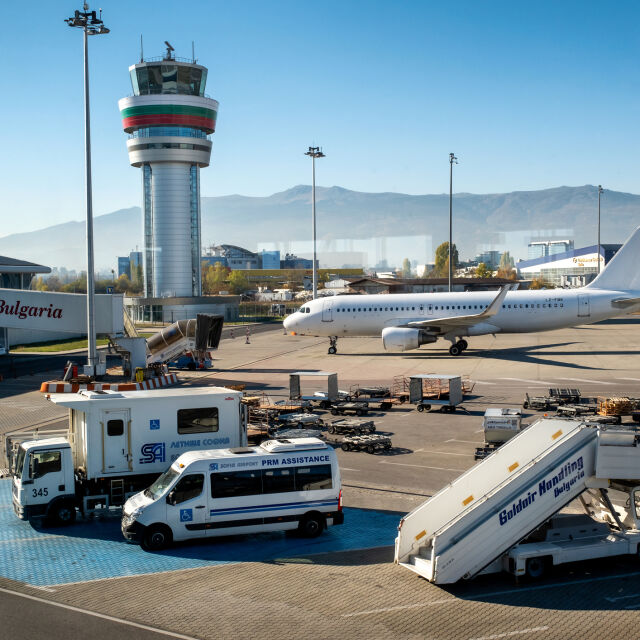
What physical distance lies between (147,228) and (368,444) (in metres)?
92.0

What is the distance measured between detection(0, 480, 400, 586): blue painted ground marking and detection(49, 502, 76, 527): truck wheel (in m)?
0.22

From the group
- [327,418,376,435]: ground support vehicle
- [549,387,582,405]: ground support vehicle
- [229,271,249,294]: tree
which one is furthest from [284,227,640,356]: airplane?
[229,271,249,294]: tree

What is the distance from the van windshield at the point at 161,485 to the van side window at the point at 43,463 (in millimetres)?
2857

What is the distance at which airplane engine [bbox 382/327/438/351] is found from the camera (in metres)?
53.3

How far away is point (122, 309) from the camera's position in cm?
4544

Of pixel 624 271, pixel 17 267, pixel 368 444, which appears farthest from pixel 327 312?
pixel 368 444

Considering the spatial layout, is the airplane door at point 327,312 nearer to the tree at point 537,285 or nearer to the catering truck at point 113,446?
the catering truck at point 113,446

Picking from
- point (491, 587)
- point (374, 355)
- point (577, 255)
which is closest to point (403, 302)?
point (374, 355)

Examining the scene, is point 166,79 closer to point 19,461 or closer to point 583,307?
point 583,307

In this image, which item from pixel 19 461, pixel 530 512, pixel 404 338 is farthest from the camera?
pixel 404 338

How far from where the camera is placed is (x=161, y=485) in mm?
17469

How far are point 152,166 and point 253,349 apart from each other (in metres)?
51.0

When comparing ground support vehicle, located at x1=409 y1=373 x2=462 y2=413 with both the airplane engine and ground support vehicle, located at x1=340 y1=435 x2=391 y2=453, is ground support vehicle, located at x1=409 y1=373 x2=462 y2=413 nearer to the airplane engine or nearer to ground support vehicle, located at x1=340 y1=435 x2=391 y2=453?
ground support vehicle, located at x1=340 y1=435 x2=391 y2=453

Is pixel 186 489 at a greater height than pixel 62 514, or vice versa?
pixel 186 489
